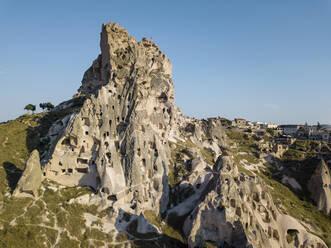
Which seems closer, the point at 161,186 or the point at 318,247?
the point at 318,247

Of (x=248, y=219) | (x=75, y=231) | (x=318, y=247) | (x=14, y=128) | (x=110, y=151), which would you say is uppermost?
(x=14, y=128)

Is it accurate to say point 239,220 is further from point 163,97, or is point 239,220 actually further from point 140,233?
point 163,97

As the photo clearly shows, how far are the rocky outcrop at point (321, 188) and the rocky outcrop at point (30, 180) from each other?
70246 millimetres

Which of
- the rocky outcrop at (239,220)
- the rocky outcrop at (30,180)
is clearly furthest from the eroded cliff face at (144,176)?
the rocky outcrop at (30,180)

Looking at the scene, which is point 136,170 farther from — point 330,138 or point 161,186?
point 330,138

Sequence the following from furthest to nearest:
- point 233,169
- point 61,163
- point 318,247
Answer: point 61,163 → point 233,169 → point 318,247

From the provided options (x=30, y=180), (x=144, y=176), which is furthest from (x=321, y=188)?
(x=30, y=180)

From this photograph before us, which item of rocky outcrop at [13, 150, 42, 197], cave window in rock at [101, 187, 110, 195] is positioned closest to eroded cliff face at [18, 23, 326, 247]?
cave window in rock at [101, 187, 110, 195]

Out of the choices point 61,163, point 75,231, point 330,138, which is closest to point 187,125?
point 61,163

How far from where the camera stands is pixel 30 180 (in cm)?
4034

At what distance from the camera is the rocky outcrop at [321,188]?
196ft

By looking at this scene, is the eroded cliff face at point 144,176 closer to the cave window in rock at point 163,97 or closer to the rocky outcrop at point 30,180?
the rocky outcrop at point 30,180

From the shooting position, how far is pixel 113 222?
4144 cm

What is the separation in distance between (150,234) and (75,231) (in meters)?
13.2
